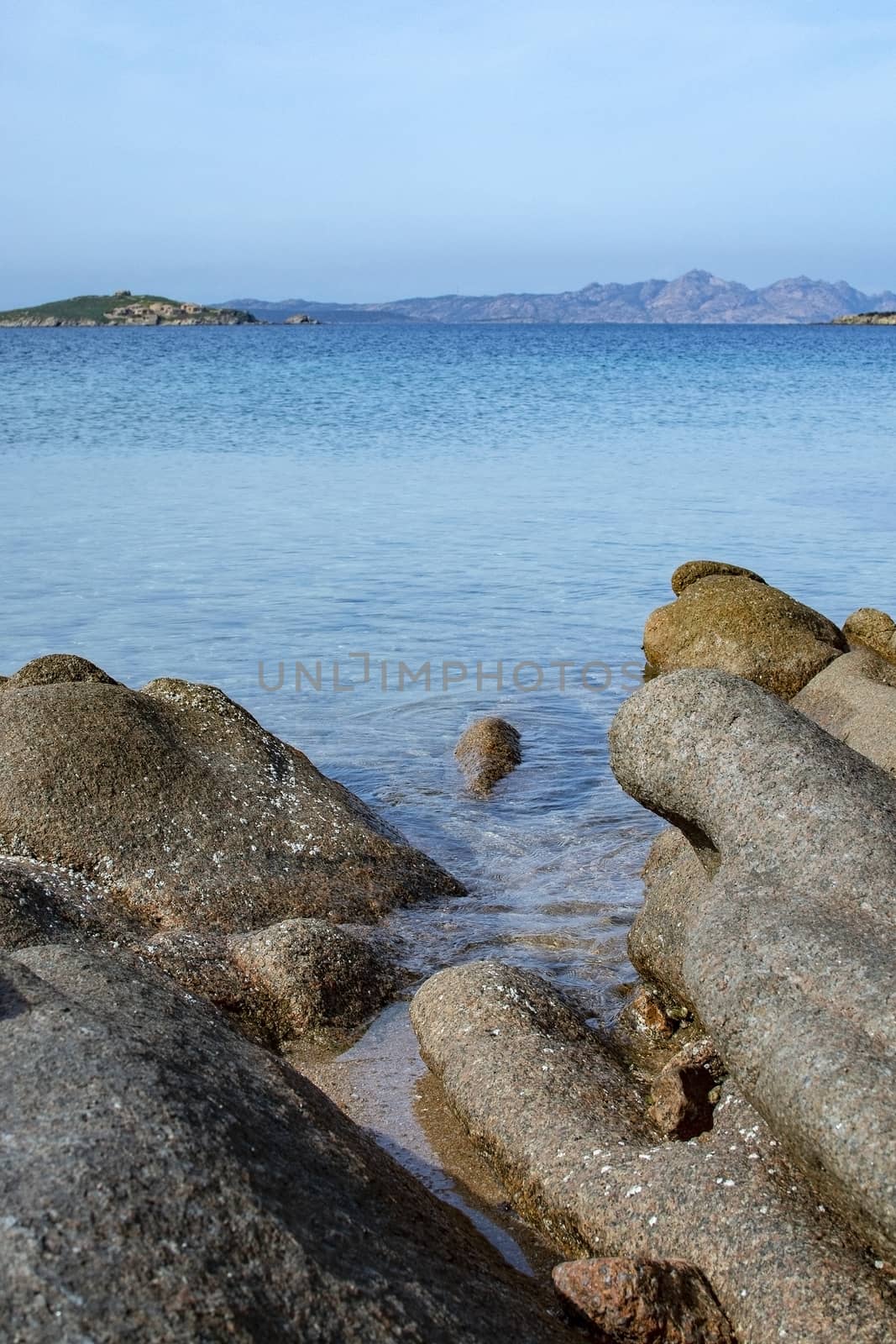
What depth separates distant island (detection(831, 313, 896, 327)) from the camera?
13912 cm

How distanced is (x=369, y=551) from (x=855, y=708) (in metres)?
9.96

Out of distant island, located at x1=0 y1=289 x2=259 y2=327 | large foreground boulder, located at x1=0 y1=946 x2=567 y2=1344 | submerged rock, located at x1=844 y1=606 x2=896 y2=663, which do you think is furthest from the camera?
distant island, located at x1=0 y1=289 x2=259 y2=327

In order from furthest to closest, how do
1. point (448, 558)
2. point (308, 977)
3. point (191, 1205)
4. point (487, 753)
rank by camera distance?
point (448, 558)
point (487, 753)
point (308, 977)
point (191, 1205)

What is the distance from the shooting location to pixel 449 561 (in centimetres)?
1622

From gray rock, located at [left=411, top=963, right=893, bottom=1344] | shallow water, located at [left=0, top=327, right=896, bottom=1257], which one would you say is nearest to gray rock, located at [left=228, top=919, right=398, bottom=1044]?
gray rock, located at [left=411, top=963, right=893, bottom=1344]

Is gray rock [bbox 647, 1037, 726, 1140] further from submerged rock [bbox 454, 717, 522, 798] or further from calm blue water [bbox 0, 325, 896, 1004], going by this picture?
submerged rock [bbox 454, 717, 522, 798]

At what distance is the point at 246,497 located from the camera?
21031 mm

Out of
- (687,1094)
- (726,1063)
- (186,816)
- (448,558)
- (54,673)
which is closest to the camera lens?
(726,1063)

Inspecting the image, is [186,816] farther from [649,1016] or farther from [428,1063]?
[649,1016]

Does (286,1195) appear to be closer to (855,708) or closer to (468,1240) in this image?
(468,1240)

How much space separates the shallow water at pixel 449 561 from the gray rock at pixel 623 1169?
1.03 meters

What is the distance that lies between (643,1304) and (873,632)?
8363 mm

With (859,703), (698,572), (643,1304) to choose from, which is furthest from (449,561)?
(643,1304)

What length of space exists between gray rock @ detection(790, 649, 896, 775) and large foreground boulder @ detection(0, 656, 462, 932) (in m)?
2.36
